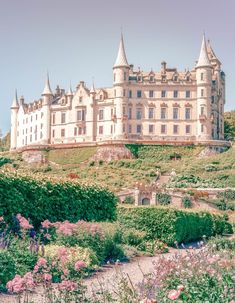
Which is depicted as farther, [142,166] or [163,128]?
[163,128]

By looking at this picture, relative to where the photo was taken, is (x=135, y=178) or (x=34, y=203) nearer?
(x=34, y=203)

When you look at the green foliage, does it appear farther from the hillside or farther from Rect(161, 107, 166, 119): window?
Rect(161, 107, 166, 119): window

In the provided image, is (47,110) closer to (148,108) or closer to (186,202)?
(148,108)

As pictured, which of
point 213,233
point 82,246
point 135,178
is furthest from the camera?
point 135,178

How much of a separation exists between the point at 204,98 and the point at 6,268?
228ft

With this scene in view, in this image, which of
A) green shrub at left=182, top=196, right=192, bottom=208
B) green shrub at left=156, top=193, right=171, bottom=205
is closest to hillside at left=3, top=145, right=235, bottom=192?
green shrub at left=156, top=193, right=171, bottom=205

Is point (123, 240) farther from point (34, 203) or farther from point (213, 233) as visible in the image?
point (213, 233)

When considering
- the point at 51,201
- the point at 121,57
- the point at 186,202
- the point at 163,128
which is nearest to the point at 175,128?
the point at 163,128

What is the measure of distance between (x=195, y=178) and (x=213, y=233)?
114 ft

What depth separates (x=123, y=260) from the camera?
17.4 metres

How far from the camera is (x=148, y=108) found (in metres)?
80.6

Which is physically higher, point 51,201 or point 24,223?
point 51,201

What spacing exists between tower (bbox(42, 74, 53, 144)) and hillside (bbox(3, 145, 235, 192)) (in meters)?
5.48

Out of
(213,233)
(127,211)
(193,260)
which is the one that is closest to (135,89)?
(213,233)
